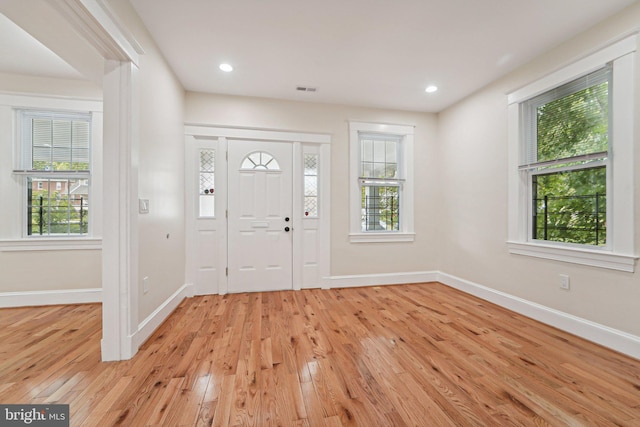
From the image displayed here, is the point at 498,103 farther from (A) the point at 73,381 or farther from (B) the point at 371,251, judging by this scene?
(A) the point at 73,381

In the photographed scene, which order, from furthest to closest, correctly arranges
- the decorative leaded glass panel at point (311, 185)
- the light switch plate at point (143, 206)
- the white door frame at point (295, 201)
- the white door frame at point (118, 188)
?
the decorative leaded glass panel at point (311, 185)
the white door frame at point (295, 201)
the light switch plate at point (143, 206)
the white door frame at point (118, 188)

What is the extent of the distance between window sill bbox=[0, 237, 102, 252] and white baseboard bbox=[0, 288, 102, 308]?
1.57 feet

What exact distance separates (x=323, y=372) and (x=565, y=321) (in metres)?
2.30

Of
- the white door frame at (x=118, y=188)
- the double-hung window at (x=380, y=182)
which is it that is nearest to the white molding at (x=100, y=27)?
the white door frame at (x=118, y=188)

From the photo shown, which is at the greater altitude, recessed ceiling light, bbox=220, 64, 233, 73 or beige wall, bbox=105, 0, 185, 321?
recessed ceiling light, bbox=220, 64, 233, 73

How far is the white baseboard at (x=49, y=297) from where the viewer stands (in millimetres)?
2807

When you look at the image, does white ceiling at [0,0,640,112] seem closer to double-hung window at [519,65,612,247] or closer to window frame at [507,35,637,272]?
window frame at [507,35,637,272]

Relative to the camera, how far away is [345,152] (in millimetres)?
3768

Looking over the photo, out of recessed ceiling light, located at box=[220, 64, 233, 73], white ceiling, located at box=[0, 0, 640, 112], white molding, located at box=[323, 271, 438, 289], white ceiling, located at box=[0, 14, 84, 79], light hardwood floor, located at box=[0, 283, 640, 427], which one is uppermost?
white ceiling, located at box=[0, 0, 640, 112]

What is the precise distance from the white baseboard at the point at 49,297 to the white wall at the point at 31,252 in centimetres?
4

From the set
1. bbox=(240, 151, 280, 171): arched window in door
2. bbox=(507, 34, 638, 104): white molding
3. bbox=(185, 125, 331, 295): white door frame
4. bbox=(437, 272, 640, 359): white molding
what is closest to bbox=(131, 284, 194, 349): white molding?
bbox=(185, 125, 331, 295): white door frame

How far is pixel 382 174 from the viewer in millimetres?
3969

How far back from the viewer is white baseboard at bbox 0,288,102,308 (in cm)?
281

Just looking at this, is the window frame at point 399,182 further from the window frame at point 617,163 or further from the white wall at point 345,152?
the window frame at point 617,163
